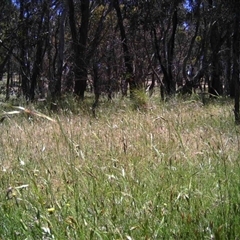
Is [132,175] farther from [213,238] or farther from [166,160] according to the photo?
[213,238]

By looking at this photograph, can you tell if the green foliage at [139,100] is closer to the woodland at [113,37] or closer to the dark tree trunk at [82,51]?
the woodland at [113,37]

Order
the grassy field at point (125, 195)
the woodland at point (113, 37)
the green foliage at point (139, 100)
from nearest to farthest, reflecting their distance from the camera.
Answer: the grassy field at point (125, 195) → the green foliage at point (139, 100) → the woodland at point (113, 37)

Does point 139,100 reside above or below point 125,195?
above

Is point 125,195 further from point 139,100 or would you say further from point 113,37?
point 113,37

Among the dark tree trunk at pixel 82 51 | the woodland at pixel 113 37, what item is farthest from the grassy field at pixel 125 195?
the dark tree trunk at pixel 82 51

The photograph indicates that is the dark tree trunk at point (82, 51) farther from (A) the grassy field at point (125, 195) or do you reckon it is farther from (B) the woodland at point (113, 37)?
(A) the grassy field at point (125, 195)

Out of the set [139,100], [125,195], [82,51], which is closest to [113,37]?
[82,51]

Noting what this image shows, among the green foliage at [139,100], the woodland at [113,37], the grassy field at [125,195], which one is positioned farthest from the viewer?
the woodland at [113,37]

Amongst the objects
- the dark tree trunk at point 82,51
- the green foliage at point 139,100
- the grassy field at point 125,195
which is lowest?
the grassy field at point 125,195

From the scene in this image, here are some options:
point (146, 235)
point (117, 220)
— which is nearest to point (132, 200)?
point (117, 220)

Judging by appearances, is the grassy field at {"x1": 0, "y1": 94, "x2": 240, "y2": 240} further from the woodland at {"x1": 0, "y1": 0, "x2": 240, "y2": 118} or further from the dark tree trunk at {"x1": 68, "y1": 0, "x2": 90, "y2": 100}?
the dark tree trunk at {"x1": 68, "y1": 0, "x2": 90, "y2": 100}

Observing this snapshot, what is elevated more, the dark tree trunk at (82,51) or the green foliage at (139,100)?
the dark tree trunk at (82,51)

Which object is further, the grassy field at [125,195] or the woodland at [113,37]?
the woodland at [113,37]

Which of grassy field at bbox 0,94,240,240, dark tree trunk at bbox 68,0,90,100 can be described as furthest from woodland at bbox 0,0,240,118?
grassy field at bbox 0,94,240,240
